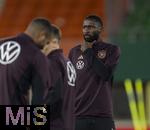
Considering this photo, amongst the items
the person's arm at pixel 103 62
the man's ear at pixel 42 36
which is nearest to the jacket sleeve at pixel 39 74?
the man's ear at pixel 42 36

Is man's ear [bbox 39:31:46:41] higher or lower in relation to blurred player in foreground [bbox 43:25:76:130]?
higher

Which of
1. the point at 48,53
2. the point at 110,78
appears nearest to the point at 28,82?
the point at 48,53

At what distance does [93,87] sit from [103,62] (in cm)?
31

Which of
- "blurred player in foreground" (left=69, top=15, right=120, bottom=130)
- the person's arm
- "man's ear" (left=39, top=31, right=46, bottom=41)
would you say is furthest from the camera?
"blurred player in foreground" (left=69, top=15, right=120, bottom=130)

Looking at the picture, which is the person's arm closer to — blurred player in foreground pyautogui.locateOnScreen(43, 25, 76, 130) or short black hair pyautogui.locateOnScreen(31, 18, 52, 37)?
blurred player in foreground pyautogui.locateOnScreen(43, 25, 76, 130)

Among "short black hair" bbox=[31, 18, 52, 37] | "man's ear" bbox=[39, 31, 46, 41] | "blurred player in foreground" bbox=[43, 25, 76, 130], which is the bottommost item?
"blurred player in foreground" bbox=[43, 25, 76, 130]

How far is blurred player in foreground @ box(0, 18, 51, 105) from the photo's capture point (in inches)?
249

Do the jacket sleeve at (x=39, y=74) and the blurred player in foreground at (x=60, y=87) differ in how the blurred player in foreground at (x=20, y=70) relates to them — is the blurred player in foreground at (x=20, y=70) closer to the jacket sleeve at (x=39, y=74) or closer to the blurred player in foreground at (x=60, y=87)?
the jacket sleeve at (x=39, y=74)

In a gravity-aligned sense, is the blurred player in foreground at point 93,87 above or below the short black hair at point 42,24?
below

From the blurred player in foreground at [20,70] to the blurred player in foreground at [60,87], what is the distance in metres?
0.43

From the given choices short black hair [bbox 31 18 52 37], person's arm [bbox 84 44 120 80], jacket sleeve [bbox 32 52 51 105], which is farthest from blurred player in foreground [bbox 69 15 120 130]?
jacket sleeve [bbox 32 52 51 105]

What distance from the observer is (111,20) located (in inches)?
828

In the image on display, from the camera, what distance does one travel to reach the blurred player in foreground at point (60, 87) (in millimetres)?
6844

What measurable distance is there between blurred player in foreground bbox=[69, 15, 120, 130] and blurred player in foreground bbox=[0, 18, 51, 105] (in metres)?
1.62
